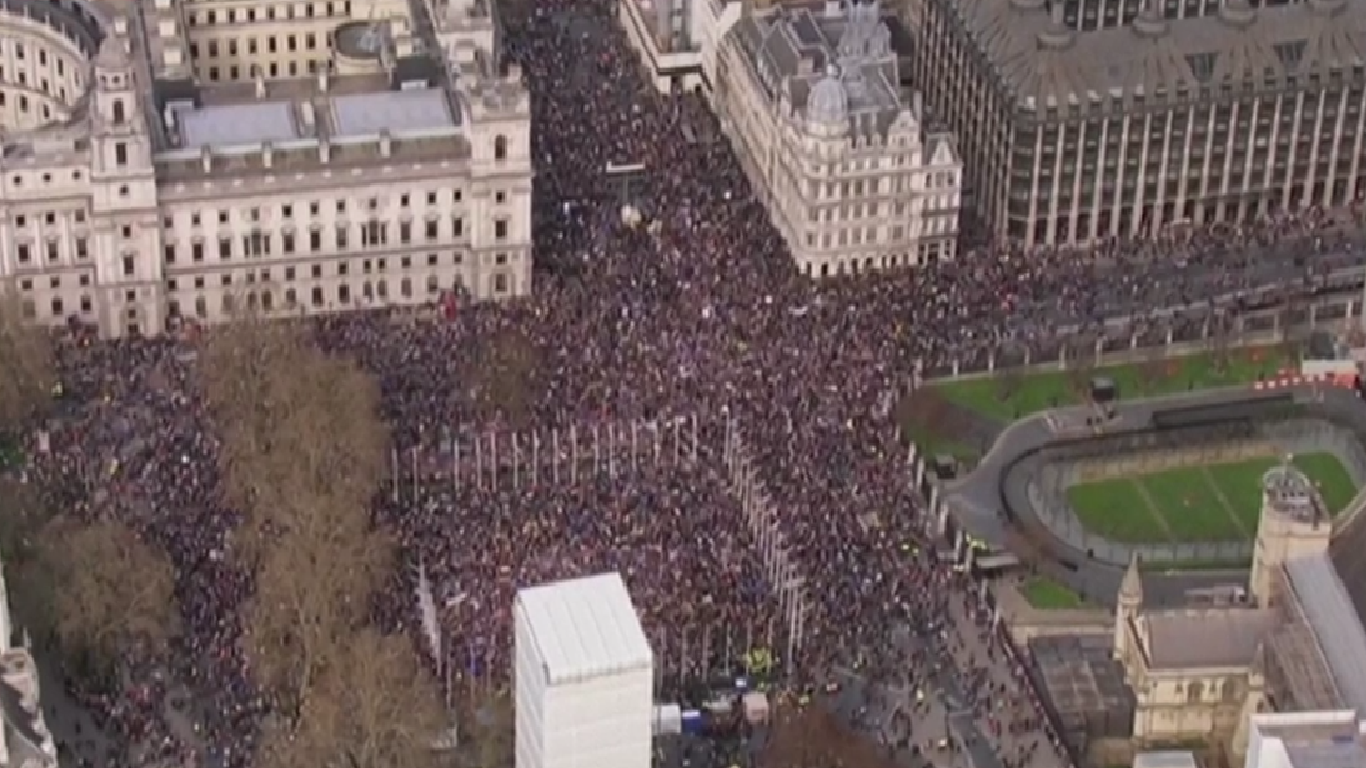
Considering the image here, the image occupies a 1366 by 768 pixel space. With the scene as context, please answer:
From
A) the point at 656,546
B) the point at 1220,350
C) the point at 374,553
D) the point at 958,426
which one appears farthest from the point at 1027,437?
the point at 374,553

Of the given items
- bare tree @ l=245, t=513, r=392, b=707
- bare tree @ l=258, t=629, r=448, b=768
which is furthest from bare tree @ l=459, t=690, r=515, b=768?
bare tree @ l=245, t=513, r=392, b=707

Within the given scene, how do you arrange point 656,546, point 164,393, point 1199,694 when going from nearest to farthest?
point 1199,694 → point 656,546 → point 164,393

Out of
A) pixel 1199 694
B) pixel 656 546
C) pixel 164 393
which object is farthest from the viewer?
pixel 164 393

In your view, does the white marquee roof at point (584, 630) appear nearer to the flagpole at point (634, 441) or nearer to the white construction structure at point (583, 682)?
the white construction structure at point (583, 682)

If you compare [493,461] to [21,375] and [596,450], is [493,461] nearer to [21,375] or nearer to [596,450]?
[596,450]

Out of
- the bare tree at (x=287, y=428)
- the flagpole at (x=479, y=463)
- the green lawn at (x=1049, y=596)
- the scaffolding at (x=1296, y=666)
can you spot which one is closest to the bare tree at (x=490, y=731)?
the bare tree at (x=287, y=428)

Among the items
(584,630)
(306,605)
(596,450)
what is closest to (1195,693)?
(584,630)

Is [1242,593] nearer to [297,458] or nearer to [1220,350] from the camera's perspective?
[1220,350]
